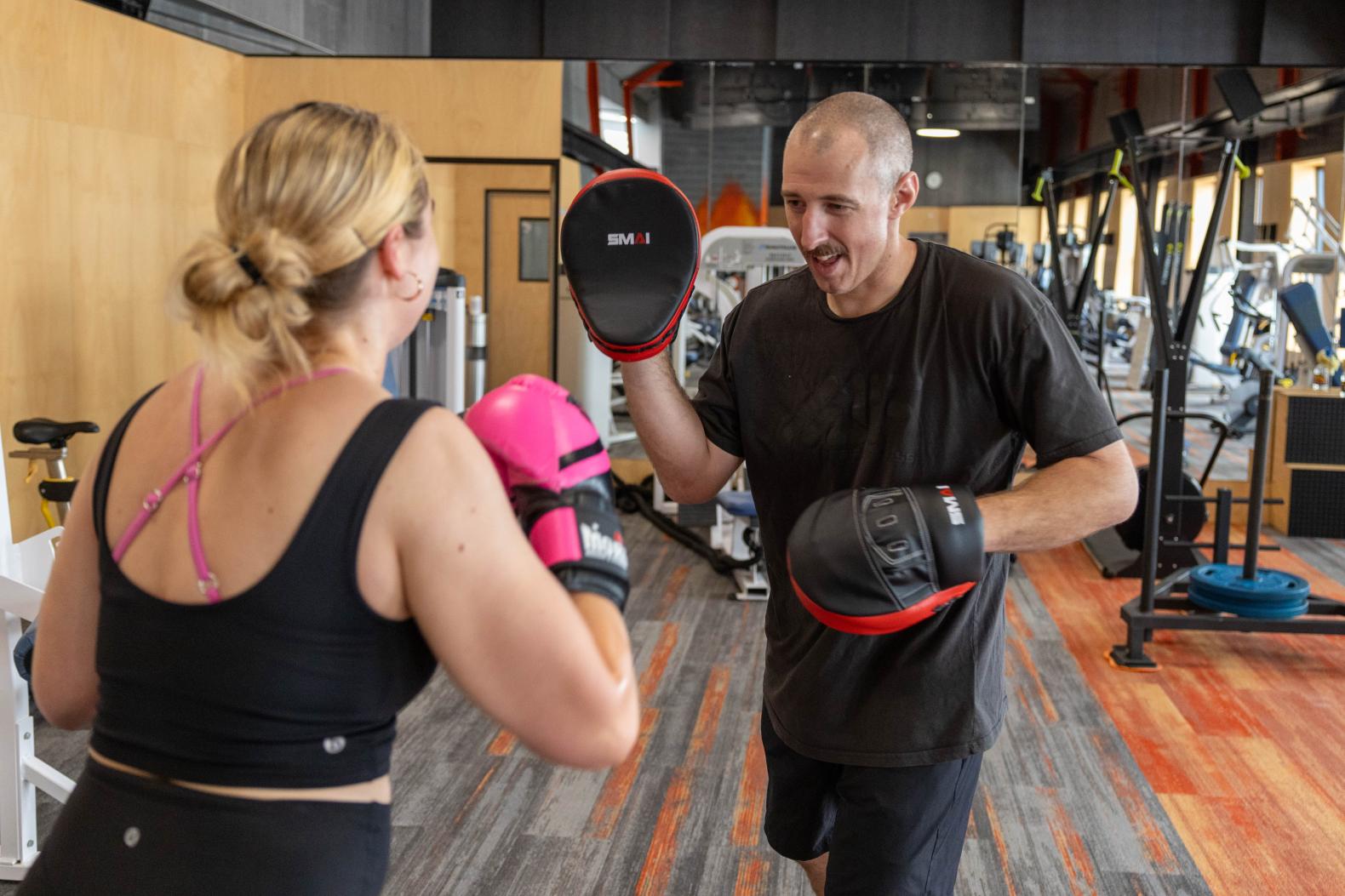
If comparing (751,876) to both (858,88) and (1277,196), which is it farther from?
(1277,196)

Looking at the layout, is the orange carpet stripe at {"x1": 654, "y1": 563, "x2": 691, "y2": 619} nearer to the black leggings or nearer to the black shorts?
the black shorts

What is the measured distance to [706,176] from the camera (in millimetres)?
6820

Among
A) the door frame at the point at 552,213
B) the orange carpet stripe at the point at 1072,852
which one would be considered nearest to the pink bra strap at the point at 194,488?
the orange carpet stripe at the point at 1072,852

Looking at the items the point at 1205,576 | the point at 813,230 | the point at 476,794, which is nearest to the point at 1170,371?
the point at 1205,576

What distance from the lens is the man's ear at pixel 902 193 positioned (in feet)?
5.52

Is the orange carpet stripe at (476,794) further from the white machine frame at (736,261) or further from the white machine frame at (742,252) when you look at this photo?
the white machine frame at (742,252)

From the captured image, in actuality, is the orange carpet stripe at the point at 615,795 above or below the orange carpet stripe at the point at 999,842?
below

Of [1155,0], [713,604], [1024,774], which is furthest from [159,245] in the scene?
[1155,0]

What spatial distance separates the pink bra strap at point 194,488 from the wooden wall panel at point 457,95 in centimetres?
517

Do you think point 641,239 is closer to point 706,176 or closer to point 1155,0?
point 706,176

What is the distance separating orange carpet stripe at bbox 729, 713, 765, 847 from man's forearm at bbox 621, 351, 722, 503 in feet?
4.00

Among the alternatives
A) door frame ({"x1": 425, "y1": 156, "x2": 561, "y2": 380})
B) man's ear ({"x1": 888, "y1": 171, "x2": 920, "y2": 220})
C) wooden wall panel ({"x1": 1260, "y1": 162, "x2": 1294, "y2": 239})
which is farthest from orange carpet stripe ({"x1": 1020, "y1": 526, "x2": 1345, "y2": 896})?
wooden wall panel ({"x1": 1260, "y1": 162, "x2": 1294, "y2": 239})

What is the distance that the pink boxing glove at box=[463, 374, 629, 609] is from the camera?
3.35ft

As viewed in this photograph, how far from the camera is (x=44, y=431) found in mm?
3172
